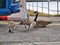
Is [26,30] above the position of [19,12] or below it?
below

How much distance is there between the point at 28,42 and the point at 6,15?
492cm

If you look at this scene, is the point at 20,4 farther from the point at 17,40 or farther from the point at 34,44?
the point at 34,44

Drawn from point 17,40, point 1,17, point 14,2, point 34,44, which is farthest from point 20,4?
point 34,44

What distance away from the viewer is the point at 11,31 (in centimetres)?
1386

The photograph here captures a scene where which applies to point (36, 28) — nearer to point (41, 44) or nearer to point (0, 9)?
point (0, 9)

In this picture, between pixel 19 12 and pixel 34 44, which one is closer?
pixel 34 44

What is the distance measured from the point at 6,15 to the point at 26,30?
1.52 m

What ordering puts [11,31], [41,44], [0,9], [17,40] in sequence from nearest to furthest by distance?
[41,44], [17,40], [11,31], [0,9]

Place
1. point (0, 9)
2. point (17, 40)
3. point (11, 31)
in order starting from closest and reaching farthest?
point (17, 40), point (11, 31), point (0, 9)

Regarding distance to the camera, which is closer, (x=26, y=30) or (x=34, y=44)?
(x=34, y=44)

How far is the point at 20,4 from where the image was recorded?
15.2 meters

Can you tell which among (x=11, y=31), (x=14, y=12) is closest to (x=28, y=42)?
(x=11, y=31)

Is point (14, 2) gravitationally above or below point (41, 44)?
above

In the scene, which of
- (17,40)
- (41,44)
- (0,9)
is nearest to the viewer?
(41,44)
